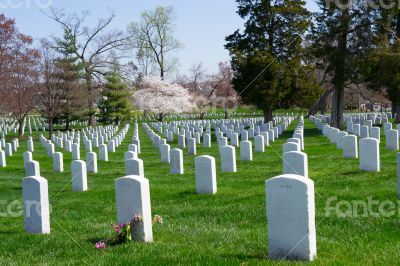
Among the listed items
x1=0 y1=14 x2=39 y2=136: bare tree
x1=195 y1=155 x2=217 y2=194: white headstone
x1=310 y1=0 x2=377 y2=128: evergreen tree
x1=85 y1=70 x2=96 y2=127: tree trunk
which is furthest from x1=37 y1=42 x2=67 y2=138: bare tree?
x1=195 y1=155 x2=217 y2=194: white headstone

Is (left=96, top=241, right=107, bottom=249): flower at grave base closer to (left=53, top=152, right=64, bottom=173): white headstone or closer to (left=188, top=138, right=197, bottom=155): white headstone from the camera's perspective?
(left=53, top=152, right=64, bottom=173): white headstone

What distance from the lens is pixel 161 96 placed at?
6212cm

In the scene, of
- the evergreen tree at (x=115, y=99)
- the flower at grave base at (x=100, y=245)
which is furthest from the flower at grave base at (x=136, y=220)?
the evergreen tree at (x=115, y=99)

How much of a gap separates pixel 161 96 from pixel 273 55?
26553mm

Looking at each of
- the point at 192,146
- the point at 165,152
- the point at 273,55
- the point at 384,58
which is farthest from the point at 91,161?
the point at 273,55

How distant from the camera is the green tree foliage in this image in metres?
36.1

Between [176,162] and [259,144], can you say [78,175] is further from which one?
[259,144]

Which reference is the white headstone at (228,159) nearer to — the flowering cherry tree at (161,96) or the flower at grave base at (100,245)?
the flower at grave base at (100,245)

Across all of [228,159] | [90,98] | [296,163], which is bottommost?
[228,159]

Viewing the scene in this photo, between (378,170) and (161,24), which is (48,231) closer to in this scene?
(378,170)

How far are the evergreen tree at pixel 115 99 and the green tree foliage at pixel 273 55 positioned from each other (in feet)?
70.2

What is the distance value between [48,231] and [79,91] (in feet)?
129

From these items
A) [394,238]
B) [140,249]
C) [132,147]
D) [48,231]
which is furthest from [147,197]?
[132,147]

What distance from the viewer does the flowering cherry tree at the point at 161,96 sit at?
2446 inches
